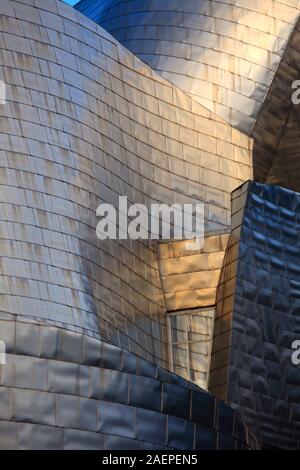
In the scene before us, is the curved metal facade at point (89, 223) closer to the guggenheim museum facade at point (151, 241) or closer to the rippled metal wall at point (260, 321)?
the guggenheim museum facade at point (151, 241)

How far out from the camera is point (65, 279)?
886 inches

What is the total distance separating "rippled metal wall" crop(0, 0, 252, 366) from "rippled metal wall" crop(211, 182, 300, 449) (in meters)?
1.40

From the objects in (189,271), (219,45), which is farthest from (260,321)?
(219,45)

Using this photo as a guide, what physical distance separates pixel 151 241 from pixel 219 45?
5287mm

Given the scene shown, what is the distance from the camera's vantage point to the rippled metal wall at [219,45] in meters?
28.3

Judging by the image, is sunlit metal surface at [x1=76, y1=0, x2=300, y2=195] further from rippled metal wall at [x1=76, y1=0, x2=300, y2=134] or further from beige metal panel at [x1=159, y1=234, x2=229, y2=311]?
beige metal panel at [x1=159, y1=234, x2=229, y2=311]

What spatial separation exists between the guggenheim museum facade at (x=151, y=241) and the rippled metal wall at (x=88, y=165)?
0.09 ft

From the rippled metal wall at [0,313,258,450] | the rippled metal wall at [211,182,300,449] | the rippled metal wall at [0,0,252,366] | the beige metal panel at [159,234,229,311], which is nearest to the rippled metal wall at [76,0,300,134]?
the rippled metal wall at [0,0,252,366]

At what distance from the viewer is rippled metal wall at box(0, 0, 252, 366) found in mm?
22547

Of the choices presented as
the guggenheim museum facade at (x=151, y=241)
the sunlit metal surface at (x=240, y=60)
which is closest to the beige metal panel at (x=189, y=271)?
the guggenheim museum facade at (x=151, y=241)

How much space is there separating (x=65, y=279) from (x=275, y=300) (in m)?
3.68

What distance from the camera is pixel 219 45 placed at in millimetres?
28797
